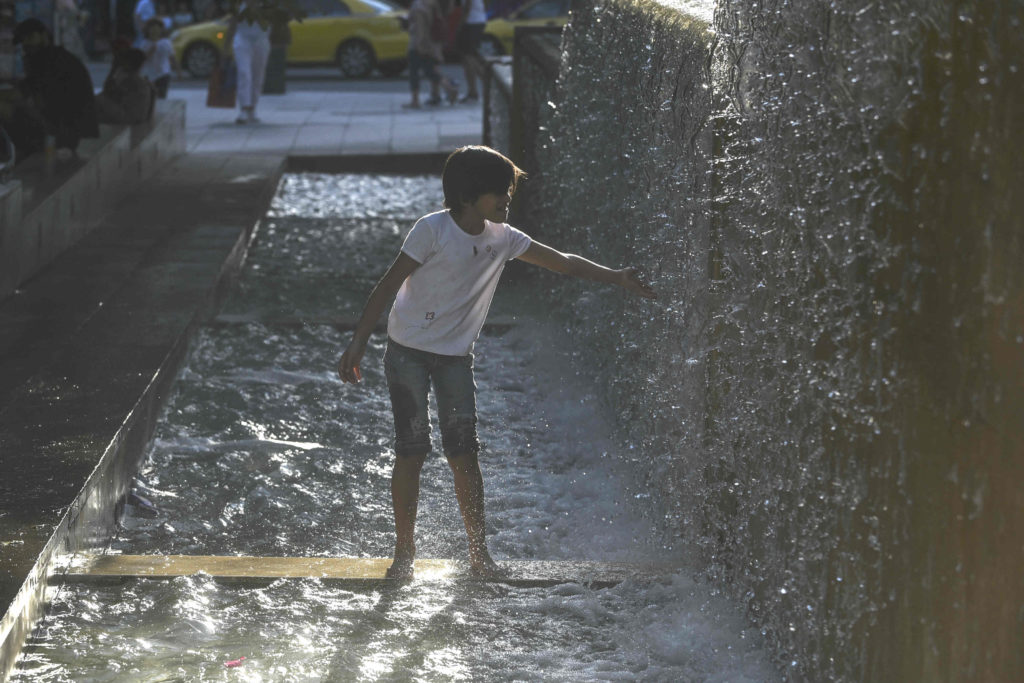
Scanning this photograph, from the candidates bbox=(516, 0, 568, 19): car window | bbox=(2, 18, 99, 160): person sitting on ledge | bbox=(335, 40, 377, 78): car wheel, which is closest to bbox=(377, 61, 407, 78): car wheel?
bbox=(335, 40, 377, 78): car wheel

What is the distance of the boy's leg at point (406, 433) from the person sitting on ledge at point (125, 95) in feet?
28.1

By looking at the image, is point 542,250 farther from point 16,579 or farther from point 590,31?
point 590,31

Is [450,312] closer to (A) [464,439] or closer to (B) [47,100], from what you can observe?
(A) [464,439]

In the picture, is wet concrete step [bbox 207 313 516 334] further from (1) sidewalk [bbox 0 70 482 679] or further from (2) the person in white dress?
(2) the person in white dress

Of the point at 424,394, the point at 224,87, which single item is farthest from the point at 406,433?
the point at 224,87

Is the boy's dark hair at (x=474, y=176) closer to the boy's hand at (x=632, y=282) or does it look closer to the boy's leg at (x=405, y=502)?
the boy's hand at (x=632, y=282)

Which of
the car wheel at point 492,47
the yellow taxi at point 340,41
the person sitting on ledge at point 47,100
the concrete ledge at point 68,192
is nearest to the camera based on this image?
the concrete ledge at point 68,192

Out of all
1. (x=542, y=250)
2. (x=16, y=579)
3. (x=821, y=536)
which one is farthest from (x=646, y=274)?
(x=16, y=579)

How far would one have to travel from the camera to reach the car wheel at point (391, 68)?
26269 mm

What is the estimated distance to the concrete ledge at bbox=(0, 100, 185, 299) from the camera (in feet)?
25.5

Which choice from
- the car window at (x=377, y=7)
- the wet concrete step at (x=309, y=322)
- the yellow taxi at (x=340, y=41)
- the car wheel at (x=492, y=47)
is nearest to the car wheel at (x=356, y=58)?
the yellow taxi at (x=340, y=41)

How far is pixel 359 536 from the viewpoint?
499 centimetres

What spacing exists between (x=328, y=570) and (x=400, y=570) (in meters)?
0.22

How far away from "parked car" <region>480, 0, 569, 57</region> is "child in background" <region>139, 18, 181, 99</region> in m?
8.85
